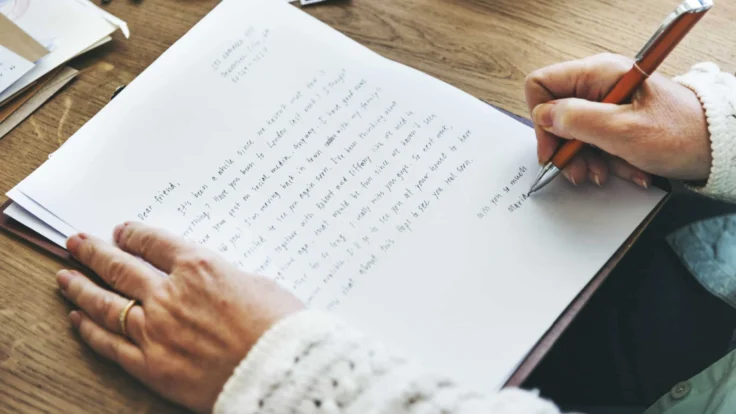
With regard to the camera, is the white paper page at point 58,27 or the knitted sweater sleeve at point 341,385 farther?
the white paper page at point 58,27

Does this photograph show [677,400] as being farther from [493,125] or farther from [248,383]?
[248,383]

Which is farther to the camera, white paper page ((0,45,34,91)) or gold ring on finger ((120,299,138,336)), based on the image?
white paper page ((0,45,34,91))

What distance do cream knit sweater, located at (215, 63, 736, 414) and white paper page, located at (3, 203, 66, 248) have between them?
242 millimetres

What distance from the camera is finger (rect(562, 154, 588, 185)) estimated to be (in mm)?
592

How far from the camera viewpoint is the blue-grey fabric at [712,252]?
0.65m

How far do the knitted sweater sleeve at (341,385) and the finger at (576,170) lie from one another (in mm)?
243

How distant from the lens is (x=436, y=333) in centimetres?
51

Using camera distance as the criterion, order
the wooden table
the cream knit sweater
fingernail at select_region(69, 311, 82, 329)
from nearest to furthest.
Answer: the cream knit sweater, fingernail at select_region(69, 311, 82, 329), the wooden table

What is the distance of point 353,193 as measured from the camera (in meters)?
0.59

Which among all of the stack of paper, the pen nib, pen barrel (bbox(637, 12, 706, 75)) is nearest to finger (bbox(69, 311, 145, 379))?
the stack of paper

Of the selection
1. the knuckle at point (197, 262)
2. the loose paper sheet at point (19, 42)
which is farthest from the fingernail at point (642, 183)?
the loose paper sheet at point (19, 42)

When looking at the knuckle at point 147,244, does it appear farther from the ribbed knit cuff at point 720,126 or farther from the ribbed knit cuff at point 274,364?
the ribbed knit cuff at point 720,126

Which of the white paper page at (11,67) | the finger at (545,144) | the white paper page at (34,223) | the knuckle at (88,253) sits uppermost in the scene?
the finger at (545,144)

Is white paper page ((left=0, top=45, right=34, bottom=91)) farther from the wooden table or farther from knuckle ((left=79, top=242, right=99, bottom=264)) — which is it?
knuckle ((left=79, top=242, right=99, bottom=264))
